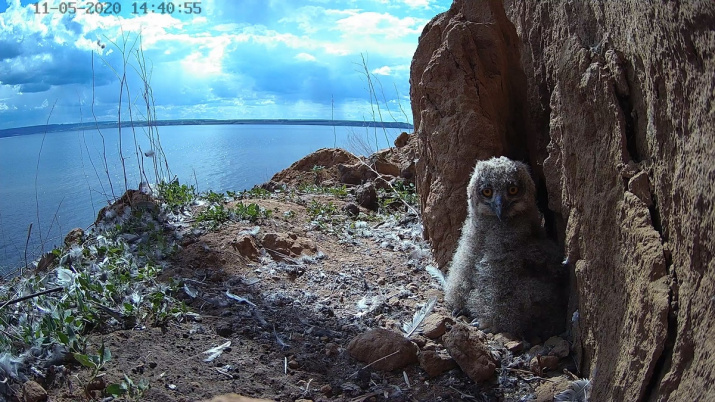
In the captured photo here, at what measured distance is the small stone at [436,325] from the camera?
12.5 ft

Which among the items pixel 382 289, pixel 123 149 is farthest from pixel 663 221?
pixel 123 149

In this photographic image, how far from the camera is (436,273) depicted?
5121 millimetres

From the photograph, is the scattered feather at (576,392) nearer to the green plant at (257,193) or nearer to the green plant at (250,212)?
the green plant at (250,212)

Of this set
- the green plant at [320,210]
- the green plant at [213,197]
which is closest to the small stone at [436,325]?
the green plant at [320,210]

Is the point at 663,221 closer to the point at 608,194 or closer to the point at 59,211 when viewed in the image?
the point at 608,194

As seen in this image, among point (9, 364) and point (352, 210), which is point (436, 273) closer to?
point (352, 210)

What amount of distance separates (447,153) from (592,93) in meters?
2.22

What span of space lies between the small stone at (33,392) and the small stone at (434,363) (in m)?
2.12

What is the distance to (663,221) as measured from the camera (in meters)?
2.28

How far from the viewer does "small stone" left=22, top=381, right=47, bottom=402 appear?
2.81 meters

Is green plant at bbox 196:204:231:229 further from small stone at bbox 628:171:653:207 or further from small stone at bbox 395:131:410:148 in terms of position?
small stone at bbox 395:131:410:148

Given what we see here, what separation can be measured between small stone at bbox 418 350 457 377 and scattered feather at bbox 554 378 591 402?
25.9 inches

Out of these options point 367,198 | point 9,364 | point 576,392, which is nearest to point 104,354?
point 9,364

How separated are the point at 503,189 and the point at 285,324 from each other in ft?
6.06
